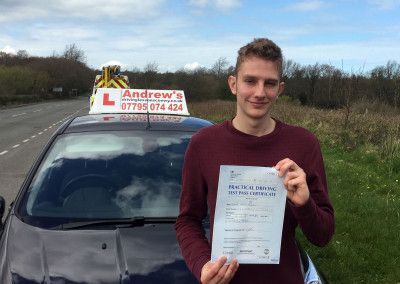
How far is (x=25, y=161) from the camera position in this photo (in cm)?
1366

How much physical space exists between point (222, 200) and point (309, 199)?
31cm

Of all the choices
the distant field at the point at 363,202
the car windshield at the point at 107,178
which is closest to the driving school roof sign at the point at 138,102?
the car windshield at the point at 107,178

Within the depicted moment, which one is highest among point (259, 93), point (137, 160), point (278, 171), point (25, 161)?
point (259, 93)

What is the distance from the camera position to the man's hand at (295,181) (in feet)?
5.85

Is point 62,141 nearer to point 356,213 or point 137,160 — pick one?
point 137,160

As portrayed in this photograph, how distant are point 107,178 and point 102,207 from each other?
27cm

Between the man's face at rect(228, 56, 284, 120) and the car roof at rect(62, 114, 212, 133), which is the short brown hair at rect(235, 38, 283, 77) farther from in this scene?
the car roof at rect(62, 114, 212, 133)

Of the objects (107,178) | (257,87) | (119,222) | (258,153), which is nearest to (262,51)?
(257,87)

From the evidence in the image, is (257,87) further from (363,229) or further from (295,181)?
(363,229)

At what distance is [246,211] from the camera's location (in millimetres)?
1883

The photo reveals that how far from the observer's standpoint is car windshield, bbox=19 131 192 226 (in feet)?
11.2

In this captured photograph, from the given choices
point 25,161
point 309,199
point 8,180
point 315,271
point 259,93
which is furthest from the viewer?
point 25,161

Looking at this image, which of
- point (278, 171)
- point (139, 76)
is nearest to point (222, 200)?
point (278, 171)

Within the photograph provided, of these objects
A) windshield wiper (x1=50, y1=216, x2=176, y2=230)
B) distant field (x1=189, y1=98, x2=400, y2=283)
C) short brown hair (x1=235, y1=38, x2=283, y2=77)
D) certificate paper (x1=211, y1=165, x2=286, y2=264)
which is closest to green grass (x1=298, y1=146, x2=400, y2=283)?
distant field (x1=189, y1=98, x2=400, y2=283)
